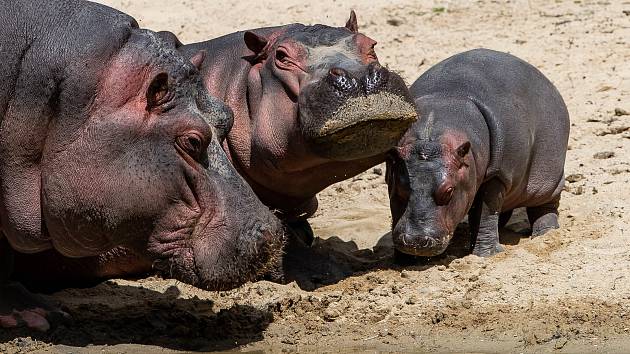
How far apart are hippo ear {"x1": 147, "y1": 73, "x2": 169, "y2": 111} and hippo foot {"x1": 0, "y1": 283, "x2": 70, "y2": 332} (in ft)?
4.80

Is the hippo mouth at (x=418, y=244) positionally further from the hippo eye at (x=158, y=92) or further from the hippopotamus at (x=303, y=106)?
the hippo eye at (x=158, y=92)

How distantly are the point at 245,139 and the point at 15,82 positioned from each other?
2.00m

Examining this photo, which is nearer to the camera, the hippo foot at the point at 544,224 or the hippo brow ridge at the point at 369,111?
the hippo brow ridge at the point at 369,111

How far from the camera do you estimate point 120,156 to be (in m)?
5.73

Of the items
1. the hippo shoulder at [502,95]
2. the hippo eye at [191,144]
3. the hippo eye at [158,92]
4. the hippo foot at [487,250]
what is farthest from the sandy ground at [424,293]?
the hippo eye at [158,92]

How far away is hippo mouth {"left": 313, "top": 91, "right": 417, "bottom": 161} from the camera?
6.77 m

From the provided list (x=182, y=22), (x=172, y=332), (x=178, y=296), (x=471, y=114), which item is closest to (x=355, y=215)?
(x=471, y=114)

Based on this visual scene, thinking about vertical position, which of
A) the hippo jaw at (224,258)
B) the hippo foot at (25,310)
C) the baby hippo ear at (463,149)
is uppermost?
the hippo jaw at (224,258)

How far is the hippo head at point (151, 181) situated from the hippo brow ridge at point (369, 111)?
106 centimetres

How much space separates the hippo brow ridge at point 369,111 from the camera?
675cm

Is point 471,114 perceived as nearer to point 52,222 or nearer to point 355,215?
point 355,215

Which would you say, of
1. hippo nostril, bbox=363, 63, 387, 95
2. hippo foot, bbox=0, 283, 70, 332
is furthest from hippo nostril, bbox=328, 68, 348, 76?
hippo foot, bbox=0, 283, 70, 332

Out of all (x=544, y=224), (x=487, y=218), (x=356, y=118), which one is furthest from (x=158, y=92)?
(x=544, y=224)

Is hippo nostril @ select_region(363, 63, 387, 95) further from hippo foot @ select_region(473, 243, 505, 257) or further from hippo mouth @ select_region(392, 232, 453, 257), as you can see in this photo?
hippo foot @ select_region(473, 243, 505, 257)
